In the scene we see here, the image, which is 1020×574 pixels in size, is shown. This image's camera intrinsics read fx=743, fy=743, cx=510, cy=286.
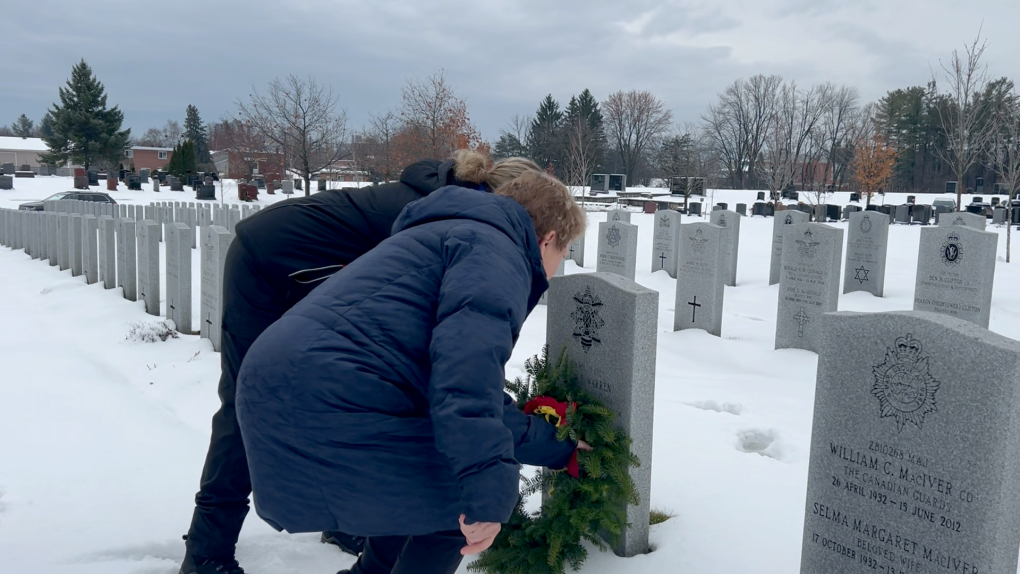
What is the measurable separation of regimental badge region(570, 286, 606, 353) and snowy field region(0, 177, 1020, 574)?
0.96m

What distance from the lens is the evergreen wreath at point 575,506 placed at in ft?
9.52

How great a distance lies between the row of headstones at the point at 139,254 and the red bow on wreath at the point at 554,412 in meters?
4.84

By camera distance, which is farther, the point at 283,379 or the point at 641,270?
the point at 641,270

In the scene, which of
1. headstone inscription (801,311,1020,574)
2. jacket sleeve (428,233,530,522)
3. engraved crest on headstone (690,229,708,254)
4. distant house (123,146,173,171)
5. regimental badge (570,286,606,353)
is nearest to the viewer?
jacket sleeve (428,233,530,522)

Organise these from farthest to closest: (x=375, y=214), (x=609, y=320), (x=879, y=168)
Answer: (x=879, y=168), (x=609, y=320), (x=375, y=214)

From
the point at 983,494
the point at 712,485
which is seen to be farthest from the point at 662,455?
the point at 983,494

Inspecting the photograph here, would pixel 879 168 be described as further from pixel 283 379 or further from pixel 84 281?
pixel 283 379

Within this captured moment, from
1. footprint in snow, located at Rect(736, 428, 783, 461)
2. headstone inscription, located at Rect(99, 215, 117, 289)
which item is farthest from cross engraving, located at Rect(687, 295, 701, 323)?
headstone inscription, located at Rect(99, 215, 117, 289)

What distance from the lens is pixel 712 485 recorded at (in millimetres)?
4059

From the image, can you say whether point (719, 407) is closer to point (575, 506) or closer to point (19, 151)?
point (575, 506)

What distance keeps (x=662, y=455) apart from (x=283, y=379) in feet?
10.3

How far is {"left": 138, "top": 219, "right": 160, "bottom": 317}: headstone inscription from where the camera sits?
8.93 metres

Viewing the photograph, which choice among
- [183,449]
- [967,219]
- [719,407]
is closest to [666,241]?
[967,219]

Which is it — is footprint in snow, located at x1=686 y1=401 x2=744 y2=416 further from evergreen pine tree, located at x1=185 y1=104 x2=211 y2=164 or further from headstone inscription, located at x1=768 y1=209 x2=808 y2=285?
evergreen pine tree, located at x1=185 y1=104 x2=211 y2=164
